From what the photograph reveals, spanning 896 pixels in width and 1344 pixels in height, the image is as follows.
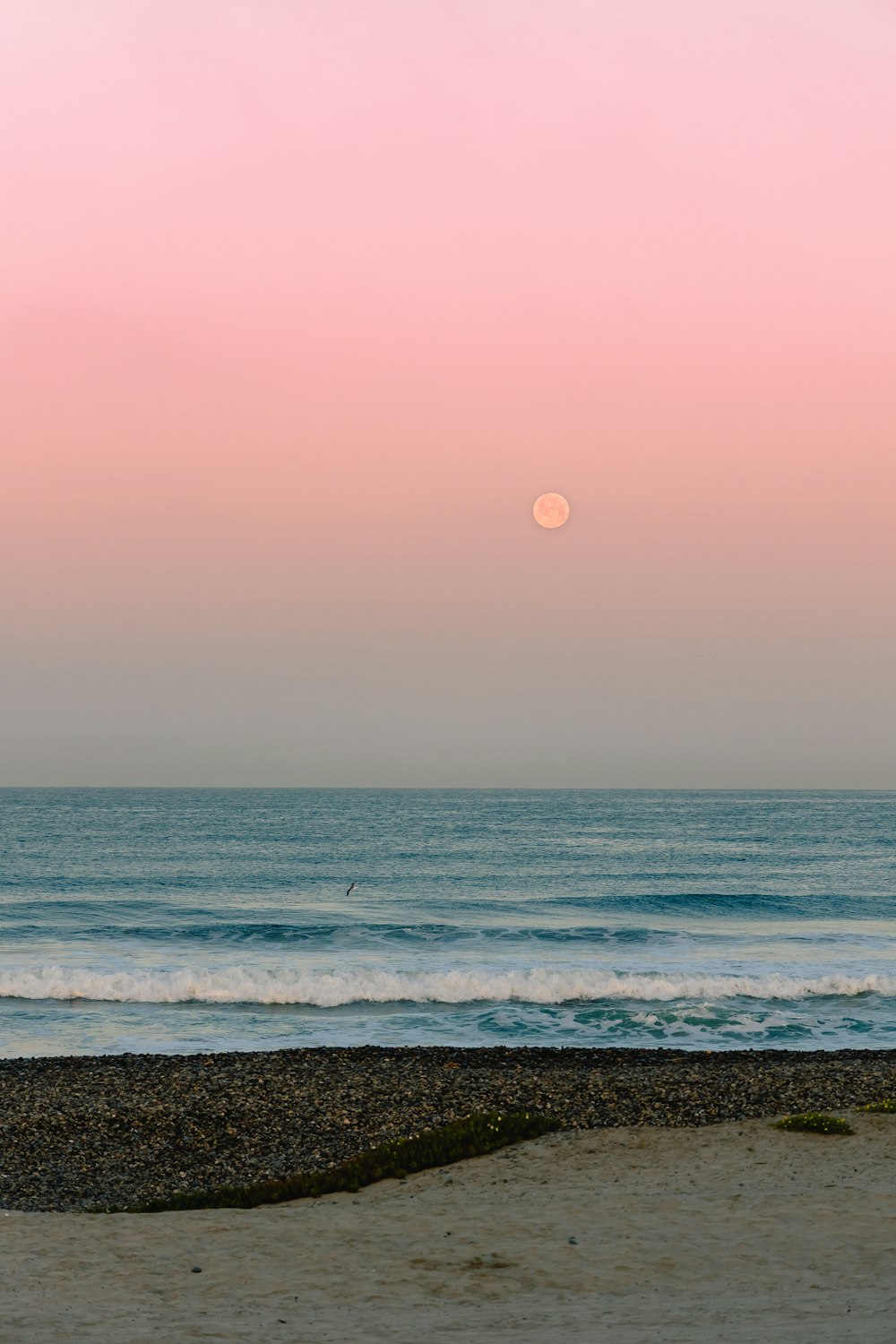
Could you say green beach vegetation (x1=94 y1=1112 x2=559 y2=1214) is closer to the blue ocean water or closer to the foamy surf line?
the blue ocean water

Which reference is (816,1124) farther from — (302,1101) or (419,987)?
(419,987)

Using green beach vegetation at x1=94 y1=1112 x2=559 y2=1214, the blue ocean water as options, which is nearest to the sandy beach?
green beach vegetation at x1=94 y1=1112 x2=559 y2=1214

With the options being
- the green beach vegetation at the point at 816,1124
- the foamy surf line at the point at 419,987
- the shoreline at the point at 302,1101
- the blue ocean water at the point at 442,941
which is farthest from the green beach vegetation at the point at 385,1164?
the foamy surf line at the point at 419,987

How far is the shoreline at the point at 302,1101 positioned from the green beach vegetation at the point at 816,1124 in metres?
1.25

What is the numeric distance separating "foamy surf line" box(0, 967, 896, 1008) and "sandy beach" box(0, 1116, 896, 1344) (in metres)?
16.8

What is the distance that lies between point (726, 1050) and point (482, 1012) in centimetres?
740

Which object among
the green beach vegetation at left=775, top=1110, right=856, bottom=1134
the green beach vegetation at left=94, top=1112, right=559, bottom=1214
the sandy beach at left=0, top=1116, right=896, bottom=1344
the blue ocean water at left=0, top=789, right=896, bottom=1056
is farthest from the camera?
the blue ocean water at left=0, top=789, right=896, bottom=1056

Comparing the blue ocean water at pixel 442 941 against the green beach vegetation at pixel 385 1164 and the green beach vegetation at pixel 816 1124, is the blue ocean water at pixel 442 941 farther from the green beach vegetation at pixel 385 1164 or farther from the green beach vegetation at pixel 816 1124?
the green beach vegetation at pixel 385 1164

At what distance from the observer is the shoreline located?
17.1 m

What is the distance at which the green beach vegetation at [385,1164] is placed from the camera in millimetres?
15016

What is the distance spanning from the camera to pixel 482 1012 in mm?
31172

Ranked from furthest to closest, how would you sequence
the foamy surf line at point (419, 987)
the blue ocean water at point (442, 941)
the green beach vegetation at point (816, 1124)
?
the foamy surf line at point (419, 987) < the blue ocean water at point (442, 941) < the green beach vegetation at point (816, 1124)

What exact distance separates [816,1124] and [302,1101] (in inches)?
349

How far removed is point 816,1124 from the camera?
17.4 m
